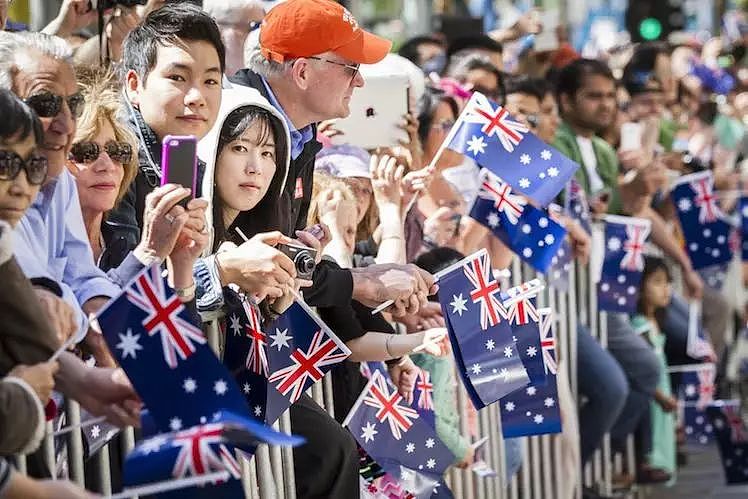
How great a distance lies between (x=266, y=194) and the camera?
5406 mm

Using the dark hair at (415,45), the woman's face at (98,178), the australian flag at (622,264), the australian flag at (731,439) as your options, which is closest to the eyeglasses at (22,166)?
the woman's face at (98,178)

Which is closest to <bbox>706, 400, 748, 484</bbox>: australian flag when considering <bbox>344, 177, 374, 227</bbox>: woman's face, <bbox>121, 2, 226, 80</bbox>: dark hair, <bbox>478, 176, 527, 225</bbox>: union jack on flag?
<bbox>478, 176, 527, 225</bbox>: union jack on flag

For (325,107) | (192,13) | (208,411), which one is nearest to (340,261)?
(325,107)

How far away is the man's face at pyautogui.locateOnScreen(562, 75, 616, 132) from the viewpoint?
1003 cm

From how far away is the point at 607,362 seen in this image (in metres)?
8.99

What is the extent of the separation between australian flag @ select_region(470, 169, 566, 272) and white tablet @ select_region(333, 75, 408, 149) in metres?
0.52

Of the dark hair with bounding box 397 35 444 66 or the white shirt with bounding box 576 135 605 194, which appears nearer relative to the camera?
the white shirt with bounding box 576 135 605 194

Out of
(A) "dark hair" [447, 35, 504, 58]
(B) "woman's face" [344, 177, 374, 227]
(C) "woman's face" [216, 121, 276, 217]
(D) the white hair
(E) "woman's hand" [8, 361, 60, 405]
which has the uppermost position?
(A) "dark hair" [447, 35, 504, 58]

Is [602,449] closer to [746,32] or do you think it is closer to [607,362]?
[607,362]

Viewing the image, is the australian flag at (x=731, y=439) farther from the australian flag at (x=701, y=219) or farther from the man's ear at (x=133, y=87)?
the man's ear at (x=133, y=87)

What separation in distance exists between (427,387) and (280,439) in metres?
2.79

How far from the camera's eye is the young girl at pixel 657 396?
32.5 ft

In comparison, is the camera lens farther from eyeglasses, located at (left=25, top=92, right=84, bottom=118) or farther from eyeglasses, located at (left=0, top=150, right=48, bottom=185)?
eyeglasses, located at (left=0, top=150, right=48, bottom=185)

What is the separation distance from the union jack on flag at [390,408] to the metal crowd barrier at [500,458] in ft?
0.44
